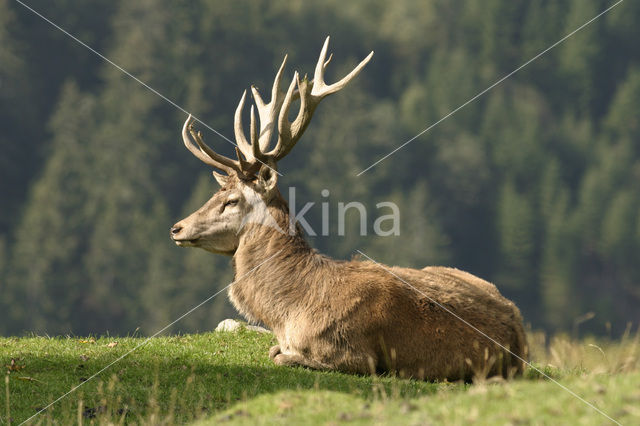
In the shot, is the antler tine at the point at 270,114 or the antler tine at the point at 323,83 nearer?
the antler tine at the point at 323,83

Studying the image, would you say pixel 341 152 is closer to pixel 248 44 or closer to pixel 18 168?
pixel 248 44

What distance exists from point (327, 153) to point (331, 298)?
84.2 metres

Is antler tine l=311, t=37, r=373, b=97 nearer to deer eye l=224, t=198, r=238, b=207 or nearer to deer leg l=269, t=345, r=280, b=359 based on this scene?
deer eye l=224, t=198, r=238, b=207

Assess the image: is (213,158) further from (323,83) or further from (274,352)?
(274,352)

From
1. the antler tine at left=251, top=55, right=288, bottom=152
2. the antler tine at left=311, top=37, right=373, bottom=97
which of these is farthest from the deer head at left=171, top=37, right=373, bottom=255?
the antler tine at left=251, top=55, right=288, bottom=152

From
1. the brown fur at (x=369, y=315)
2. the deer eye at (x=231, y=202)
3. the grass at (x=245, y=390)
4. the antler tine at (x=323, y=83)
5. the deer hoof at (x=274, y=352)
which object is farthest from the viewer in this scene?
the antler tine at (x=323, y=83)

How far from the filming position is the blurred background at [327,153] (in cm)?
7850

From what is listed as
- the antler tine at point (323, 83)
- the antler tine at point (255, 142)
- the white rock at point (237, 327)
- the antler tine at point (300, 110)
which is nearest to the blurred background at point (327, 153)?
the white rock at point (237, 327)

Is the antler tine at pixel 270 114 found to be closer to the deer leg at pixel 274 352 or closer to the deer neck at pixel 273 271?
the deer neck at pixel 273 271

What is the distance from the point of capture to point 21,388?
9930mm

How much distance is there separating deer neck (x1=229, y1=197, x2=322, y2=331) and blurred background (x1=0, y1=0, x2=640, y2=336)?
176ft

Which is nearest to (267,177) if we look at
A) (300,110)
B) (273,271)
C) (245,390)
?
(300,110)

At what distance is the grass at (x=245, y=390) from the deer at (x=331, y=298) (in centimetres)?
29

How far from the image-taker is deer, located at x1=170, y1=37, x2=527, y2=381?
10.4 metres
